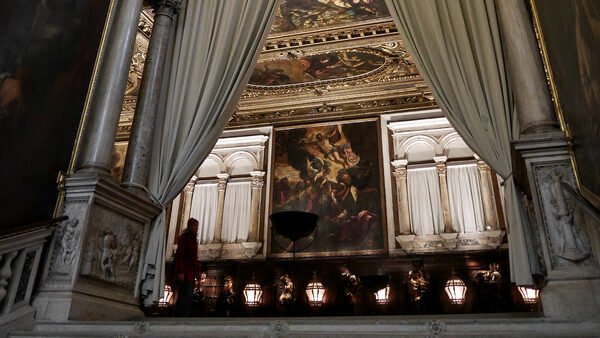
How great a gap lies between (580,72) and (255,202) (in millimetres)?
8503

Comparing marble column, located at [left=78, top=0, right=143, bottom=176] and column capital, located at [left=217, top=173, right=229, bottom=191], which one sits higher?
column capital, located at [left=217, top=173, right=229, bottom=191]

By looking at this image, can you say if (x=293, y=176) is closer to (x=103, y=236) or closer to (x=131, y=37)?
(x=131, y=37)

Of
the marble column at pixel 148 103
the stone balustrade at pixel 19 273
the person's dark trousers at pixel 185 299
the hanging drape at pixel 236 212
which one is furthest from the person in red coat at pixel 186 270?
the hanging drape at pixel 236 212

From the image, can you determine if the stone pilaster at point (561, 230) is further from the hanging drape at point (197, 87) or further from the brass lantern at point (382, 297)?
the brass lantern at point (382, 297)

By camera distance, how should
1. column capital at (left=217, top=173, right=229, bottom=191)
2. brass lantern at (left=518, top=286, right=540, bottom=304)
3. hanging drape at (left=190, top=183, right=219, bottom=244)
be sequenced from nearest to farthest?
1. brass lantern at (left=518, top=286, right=540, bottom=304)
2. hanging drape at (left=190, top=183, right=219, bottom=244)
3. column capital at (left=217, top=173, right=229, bottom=191)

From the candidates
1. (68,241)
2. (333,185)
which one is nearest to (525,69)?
(68,241)

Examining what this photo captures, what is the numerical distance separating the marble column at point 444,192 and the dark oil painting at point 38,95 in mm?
7481

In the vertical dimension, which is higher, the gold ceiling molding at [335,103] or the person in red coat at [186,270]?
the gold ceiling molding at [335,103]

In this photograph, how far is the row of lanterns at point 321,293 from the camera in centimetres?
889

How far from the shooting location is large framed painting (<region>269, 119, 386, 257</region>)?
10227 millimetres

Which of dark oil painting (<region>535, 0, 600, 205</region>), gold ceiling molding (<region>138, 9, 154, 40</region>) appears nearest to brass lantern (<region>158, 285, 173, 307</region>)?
gold ceiling molding (<region>138, 9, 154, 40</region>)

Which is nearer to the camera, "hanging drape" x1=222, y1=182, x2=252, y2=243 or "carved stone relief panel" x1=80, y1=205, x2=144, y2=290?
"carved stone relief panel" x1=80, y1=205, x2=144, y2=290

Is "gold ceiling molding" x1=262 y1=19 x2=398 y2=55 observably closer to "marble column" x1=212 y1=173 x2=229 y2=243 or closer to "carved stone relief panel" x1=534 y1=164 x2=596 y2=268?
"marble column" x1=212 y1=173 x2=229 y2=243

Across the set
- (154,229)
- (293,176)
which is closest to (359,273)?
(293,176)
